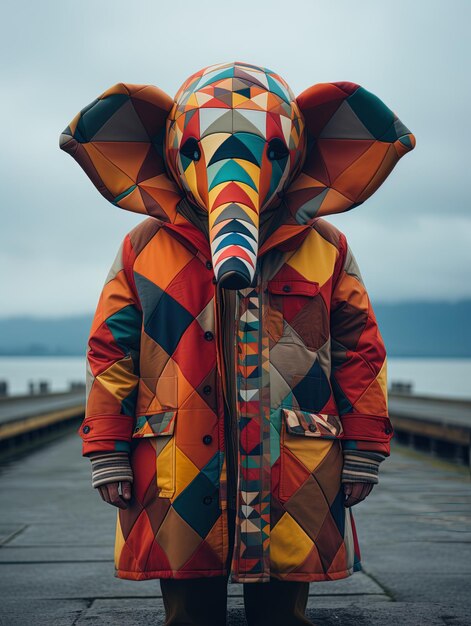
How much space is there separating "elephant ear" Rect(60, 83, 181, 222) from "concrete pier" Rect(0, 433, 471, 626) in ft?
6.82

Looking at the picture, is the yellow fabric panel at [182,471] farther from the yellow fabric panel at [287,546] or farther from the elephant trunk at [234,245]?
the elephant trunk at [234,245]

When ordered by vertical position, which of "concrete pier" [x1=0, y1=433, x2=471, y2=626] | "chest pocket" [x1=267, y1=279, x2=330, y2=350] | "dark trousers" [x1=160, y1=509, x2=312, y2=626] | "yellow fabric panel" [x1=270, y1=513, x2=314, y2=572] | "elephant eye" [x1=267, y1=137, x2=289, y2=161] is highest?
"elephant eye" [x1=267, y1=137, x2=289, y2=161]

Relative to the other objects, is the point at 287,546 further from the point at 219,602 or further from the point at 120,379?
the point at 120,379

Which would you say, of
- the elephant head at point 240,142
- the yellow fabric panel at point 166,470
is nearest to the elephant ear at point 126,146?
the elephant head at point 240,142

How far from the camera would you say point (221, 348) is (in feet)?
11.9

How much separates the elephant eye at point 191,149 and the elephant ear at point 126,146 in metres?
0.19

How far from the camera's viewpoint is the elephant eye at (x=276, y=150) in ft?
12.1

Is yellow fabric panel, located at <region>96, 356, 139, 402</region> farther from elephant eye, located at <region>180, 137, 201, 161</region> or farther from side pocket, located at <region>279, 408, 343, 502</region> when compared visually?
elephant eye, located at <region>180, 137, 201, 161</region>

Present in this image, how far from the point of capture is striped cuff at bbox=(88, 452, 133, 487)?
3.62m

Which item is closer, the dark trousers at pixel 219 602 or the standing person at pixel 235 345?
the standing person at pixel 235 345

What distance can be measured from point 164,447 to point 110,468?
228 mm

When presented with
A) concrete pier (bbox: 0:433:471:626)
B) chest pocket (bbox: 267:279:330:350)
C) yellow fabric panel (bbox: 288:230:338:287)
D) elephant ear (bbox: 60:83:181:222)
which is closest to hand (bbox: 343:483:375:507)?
chest pocket (bbox: 267:279:330:350)

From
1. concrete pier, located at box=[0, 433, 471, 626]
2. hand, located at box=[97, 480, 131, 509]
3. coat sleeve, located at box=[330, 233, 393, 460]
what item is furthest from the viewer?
concrete pier, located at box=[0, 433, 471, 626]

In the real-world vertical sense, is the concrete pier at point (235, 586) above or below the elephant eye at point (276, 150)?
below
